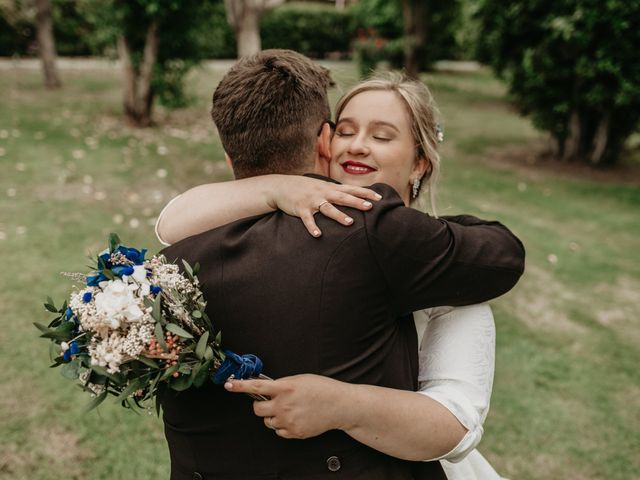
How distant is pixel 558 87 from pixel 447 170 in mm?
2460

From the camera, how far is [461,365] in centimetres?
181

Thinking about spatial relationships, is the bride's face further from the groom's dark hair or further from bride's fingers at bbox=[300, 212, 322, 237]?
bride's fingers at bbox=[300, 212, 322, 237]

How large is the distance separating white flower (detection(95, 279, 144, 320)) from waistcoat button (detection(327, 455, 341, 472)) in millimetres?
661

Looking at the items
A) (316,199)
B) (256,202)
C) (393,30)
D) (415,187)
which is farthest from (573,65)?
(393,30)

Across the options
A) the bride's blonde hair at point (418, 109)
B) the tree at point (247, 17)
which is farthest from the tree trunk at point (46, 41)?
the bride's blonde hair at point (418, 109)

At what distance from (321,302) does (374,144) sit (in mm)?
953

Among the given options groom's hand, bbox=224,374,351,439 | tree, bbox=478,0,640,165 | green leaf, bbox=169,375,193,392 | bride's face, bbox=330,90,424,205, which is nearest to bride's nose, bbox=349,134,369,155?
bride's face, bbox=330,90,424,205

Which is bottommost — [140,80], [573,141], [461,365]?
[573,141]

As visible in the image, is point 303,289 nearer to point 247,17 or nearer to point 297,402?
point 297,402

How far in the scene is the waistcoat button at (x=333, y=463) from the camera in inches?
63.3

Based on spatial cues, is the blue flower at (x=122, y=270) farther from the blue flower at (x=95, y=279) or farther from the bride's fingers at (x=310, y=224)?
the bride's fingers at (x=310, y=224)

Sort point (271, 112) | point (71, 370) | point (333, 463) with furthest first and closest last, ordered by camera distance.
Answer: point (271, 112)
point (333, 463)
point (71, 370)

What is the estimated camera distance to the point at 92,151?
32.4 ft

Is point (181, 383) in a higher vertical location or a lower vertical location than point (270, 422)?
higher
